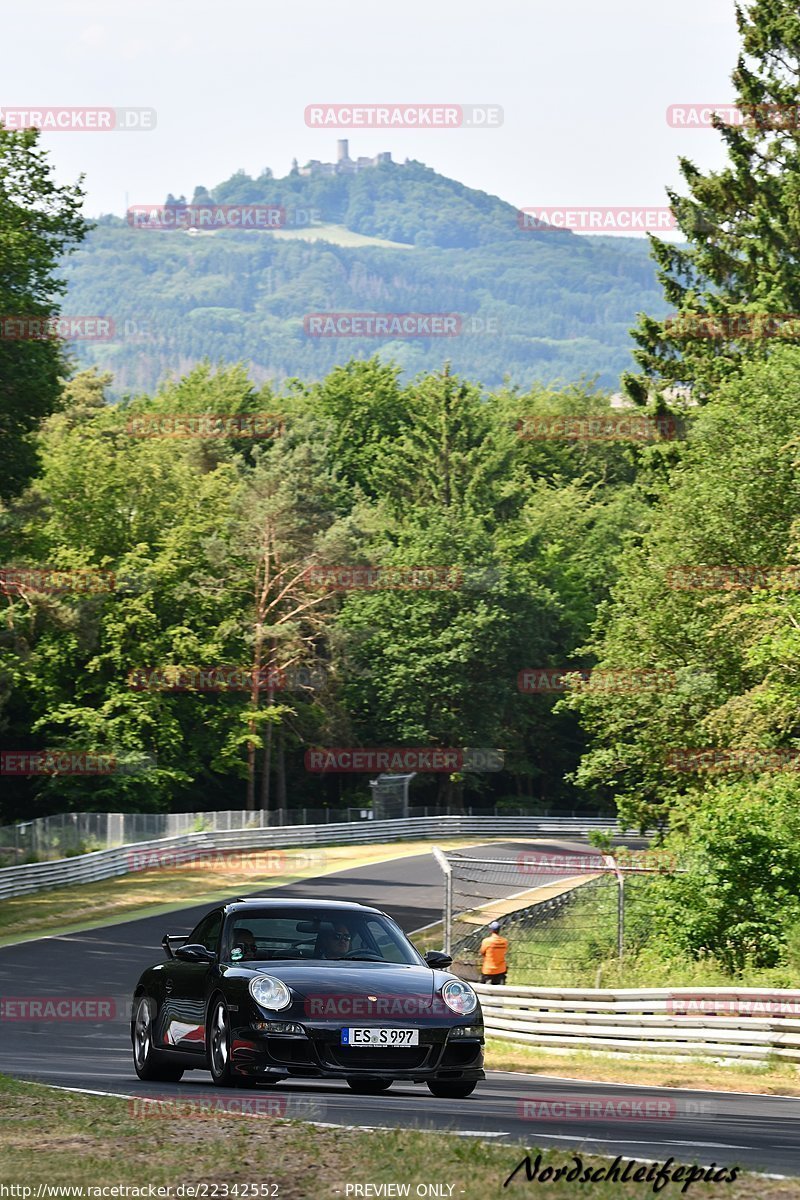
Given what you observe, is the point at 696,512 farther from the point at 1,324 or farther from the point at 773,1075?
the point at 773,1075

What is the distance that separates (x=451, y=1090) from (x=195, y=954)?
203cm

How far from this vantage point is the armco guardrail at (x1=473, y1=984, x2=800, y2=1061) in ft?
60.3

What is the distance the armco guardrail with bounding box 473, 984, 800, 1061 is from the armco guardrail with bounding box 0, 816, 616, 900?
23495 millimetres

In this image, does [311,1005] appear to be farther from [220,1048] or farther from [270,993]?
[220,1048]

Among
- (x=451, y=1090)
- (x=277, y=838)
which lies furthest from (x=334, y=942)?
(x=277, y=838)

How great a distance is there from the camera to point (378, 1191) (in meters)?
7.32

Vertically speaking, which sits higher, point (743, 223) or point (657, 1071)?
point (743, 223)

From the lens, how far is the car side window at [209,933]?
13.3 meters

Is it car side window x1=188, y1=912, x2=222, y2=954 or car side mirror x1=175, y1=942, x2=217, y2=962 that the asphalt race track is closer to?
car side mirror x1=175, y1=942, x2=217, y2=962

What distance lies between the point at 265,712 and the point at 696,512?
1345 inches

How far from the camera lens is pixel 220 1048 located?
1240cm

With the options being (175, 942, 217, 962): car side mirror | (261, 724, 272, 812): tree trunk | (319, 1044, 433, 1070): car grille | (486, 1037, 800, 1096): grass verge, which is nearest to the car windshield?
(175, 942, 217, 962): car side mirror

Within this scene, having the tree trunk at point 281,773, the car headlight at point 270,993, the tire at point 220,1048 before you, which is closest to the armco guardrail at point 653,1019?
the tire at point 220,1048

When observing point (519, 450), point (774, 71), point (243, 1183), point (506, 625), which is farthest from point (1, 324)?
point (519, 450)
